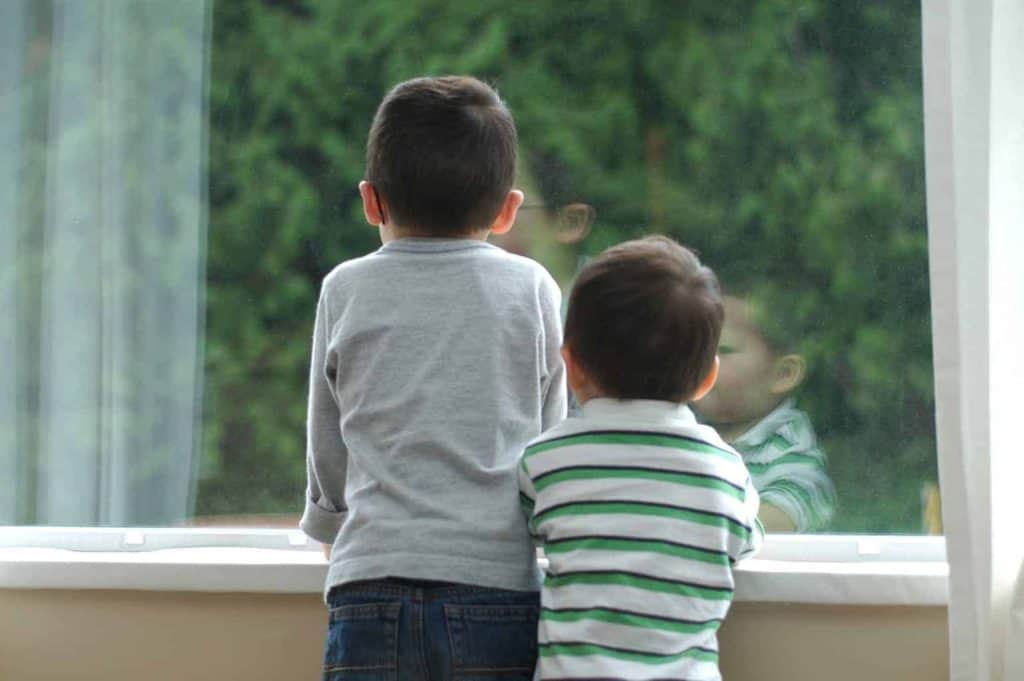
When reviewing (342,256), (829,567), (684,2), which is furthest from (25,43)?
(829,567)

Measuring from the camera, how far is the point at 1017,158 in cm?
166

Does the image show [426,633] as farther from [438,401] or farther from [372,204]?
[372,204]

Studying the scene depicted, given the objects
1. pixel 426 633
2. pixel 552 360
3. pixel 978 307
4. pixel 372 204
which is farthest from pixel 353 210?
pixel 978 307

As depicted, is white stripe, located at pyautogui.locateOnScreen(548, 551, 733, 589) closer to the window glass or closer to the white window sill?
the white window sill

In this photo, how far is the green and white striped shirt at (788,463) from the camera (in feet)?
6.47

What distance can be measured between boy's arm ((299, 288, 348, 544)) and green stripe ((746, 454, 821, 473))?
56 centimetres

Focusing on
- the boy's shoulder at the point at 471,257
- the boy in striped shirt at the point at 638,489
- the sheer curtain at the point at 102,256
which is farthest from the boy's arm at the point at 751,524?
the sheer curtain at the point at 102,256

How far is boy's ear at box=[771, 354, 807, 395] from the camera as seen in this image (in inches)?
77.6

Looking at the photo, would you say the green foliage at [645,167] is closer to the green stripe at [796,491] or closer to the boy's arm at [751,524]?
the green stripe at [796,491]

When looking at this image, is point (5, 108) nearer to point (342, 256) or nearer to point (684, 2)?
point (342, 256)

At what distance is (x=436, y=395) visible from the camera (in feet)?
5.33

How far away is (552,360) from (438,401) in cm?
15

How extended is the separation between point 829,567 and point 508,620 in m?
0.44

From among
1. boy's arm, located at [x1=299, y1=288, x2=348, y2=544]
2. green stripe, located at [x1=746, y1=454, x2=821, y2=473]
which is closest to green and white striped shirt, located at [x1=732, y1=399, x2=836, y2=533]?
green stripe, located at [x1=746, y1=454, x2=821, y2=473]
